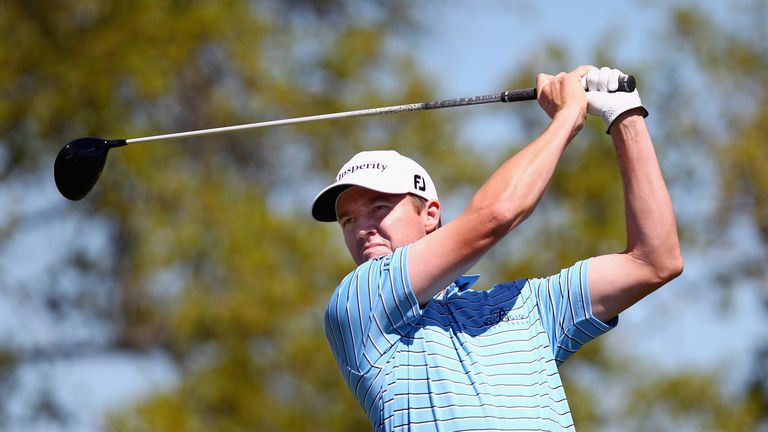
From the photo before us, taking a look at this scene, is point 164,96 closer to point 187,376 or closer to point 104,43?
point 104,43

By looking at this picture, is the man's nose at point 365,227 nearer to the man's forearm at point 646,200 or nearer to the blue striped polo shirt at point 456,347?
the blue striped polo shirt at point 456,347

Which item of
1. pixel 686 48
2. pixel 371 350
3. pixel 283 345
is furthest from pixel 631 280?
pixel 686 48

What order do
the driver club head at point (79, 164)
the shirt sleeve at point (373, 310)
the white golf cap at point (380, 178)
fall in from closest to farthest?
the shirt sleeve at point (373, 310) → the white golf cap at point (380, 178) → the driver club head at point (79, 164)

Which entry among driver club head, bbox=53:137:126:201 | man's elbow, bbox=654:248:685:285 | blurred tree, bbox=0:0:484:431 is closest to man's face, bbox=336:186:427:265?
man's elbow, bbox=654:248:685:285

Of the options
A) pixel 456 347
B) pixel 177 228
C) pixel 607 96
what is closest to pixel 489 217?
pixel 456 347

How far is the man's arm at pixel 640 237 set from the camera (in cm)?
383

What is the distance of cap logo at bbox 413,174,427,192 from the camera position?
3936 mm

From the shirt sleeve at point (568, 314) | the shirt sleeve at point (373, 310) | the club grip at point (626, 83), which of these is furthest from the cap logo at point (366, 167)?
the club grip at point (626, 83)

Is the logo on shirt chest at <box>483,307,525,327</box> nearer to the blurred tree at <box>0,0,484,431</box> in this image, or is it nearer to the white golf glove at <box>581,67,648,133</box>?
the white golf glove at <box>581,67,648,133</box>

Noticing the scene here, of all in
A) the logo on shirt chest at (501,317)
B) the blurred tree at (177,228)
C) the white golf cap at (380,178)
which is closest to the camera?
the logo on shirt chest at (501,317)

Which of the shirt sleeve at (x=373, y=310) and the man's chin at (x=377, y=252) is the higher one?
the man's chin at (x=377, y=252)

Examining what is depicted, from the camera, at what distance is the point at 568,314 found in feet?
12.6

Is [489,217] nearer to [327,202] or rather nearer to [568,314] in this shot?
[568,314]

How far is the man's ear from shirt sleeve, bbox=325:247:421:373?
277 mm
